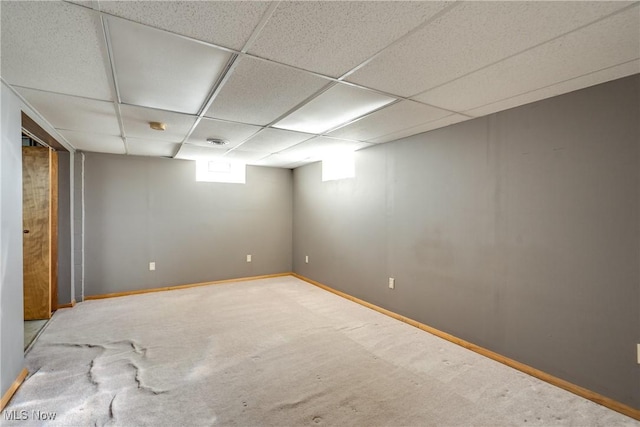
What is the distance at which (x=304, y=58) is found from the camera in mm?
1721

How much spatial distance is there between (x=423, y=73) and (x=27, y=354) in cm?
388

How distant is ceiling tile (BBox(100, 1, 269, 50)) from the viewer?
50.0 inches

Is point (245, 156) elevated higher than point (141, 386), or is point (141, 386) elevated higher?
point (245, 156)

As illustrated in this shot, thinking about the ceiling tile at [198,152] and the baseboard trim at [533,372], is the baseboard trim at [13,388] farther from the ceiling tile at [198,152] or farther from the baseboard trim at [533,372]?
the baseboard trim at [533,372]

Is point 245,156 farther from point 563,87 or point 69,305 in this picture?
point 563,87

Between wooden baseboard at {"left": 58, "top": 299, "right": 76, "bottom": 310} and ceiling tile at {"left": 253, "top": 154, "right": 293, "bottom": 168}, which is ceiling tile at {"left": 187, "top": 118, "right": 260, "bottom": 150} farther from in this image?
wooden baseboard at {"left": 58, "top": 299, "right": 76, "bottom": 310}

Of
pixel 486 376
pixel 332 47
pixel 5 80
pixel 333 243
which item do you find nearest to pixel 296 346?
pixel 486 376

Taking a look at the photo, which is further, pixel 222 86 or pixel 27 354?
pixel 27 354

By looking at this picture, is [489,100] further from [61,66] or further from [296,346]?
[61,66]

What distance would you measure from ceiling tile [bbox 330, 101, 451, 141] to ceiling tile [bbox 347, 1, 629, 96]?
0.48 meters

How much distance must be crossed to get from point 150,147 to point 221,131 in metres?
1.43

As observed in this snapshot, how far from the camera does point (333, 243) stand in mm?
4730

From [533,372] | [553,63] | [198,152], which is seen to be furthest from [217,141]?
[533,372]

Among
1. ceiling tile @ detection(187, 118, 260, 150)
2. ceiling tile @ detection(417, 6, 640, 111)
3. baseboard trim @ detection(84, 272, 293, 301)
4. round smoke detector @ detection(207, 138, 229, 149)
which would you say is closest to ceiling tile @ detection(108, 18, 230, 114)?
ceiling tile @ detection(187, 118, 260, 150)
